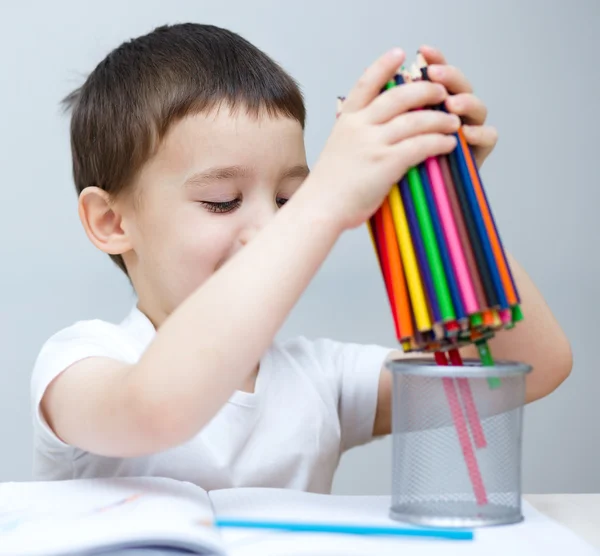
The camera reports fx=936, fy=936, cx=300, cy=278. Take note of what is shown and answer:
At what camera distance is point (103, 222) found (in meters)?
0.93

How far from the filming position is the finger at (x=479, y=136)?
619 mm

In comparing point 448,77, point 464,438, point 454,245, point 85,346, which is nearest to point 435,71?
point 448,77

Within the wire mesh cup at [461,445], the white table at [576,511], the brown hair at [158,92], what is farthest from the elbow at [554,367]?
the brown hair at [158,92]

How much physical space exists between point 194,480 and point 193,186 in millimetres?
259

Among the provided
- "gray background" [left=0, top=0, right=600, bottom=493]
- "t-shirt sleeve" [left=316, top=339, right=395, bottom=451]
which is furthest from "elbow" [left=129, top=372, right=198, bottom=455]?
"gray background" [left=0, top=0, right=600, bottom=493]

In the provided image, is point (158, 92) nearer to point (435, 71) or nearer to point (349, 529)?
point (435, 71)

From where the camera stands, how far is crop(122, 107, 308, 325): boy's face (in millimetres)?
820

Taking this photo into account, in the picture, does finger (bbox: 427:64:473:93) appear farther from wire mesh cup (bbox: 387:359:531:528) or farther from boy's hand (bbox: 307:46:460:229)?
wire mesh cup (bbox: 387:359:531:528)

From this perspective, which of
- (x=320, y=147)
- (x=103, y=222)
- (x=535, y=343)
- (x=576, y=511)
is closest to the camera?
(x=576, y=511)

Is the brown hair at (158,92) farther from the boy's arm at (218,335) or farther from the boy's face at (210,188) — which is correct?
the boy's arm at (218,335)

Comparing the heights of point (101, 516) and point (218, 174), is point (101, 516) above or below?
below

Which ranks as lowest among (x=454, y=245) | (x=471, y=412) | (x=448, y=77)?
(x=471, y=412)

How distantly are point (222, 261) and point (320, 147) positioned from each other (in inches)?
24.9

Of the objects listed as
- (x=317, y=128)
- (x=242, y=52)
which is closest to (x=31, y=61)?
(x=317, y=128)
